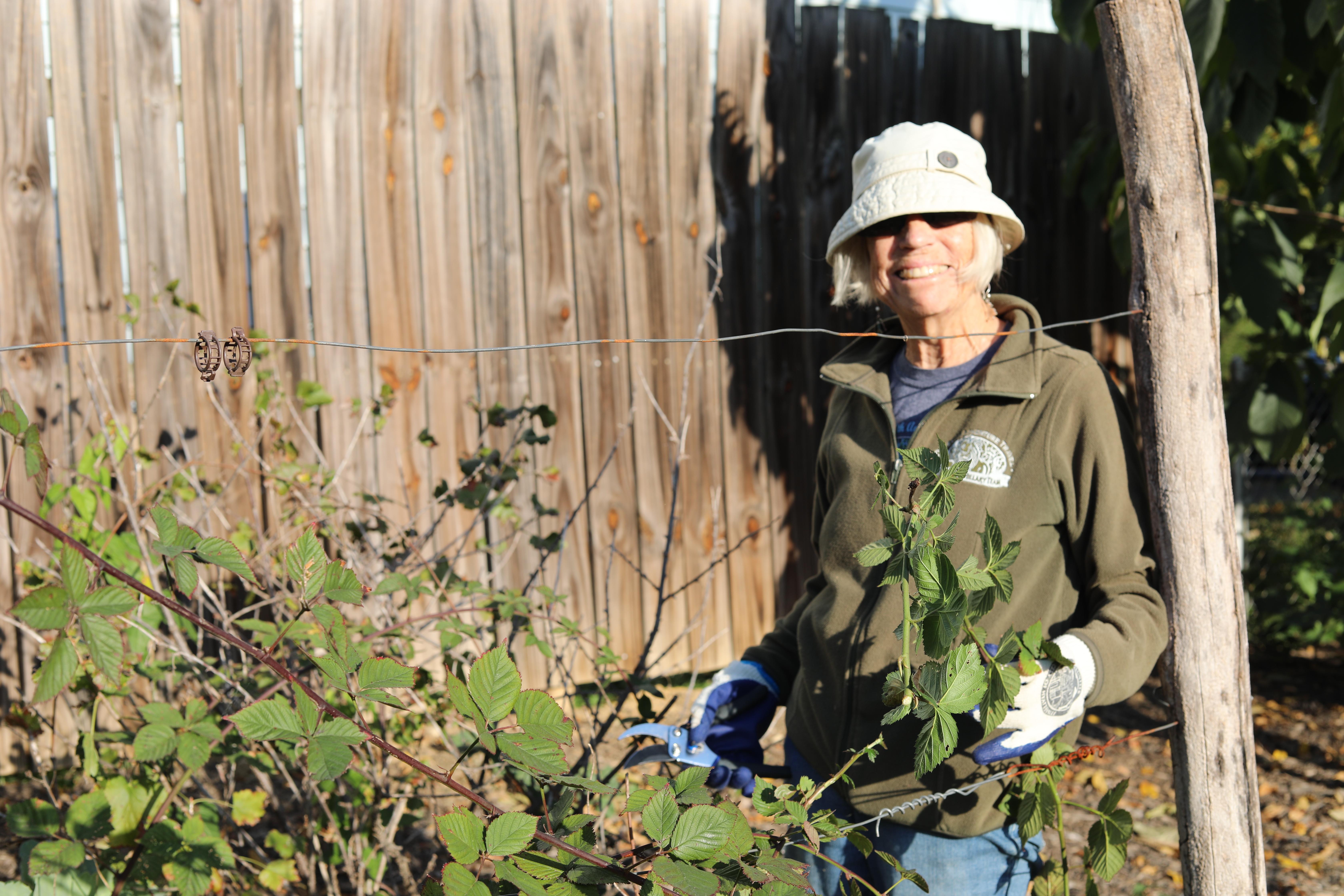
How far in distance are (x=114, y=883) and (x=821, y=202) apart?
9.17 feet

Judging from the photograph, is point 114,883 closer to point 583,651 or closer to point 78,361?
point 583,651

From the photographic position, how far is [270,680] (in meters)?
1.96

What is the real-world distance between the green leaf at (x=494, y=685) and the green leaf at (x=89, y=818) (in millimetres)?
982

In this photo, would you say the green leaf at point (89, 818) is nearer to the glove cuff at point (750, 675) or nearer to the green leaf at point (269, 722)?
the green leaf at point (269, 722)

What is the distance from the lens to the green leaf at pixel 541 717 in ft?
2.97

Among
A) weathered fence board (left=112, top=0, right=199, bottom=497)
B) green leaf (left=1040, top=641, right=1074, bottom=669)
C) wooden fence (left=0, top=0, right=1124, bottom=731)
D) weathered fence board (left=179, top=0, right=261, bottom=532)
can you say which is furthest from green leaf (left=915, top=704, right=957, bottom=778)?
weathered fence board (left=112, top=0, right=199, bottom=497)

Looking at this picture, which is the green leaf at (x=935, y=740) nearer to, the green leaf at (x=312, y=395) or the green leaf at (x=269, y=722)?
the green leaf at (x=269, y=722)

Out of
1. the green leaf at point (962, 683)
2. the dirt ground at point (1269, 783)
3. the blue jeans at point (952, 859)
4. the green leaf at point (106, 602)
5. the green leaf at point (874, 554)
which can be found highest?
the green leaf at point (106, 602)

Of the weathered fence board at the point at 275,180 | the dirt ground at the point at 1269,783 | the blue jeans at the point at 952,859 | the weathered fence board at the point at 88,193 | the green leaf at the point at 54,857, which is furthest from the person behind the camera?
the weathered fence board at the point at 275,180

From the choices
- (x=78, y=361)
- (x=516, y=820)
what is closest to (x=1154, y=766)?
(x=516, y=820)

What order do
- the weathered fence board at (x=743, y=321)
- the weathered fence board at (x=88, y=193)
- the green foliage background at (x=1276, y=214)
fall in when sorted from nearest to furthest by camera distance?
the green foliage background at (x=1276, y=214)
the weathered fence board at (x=88, y=193)
the weathered fence board at (x=743, y=321)

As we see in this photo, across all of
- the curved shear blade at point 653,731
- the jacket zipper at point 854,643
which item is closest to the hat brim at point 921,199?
the jacket zipper at point 854,643

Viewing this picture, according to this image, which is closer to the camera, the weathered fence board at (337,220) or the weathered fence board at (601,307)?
the weathered fence board at (337,220)

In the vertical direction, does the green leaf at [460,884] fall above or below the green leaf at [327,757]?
below
